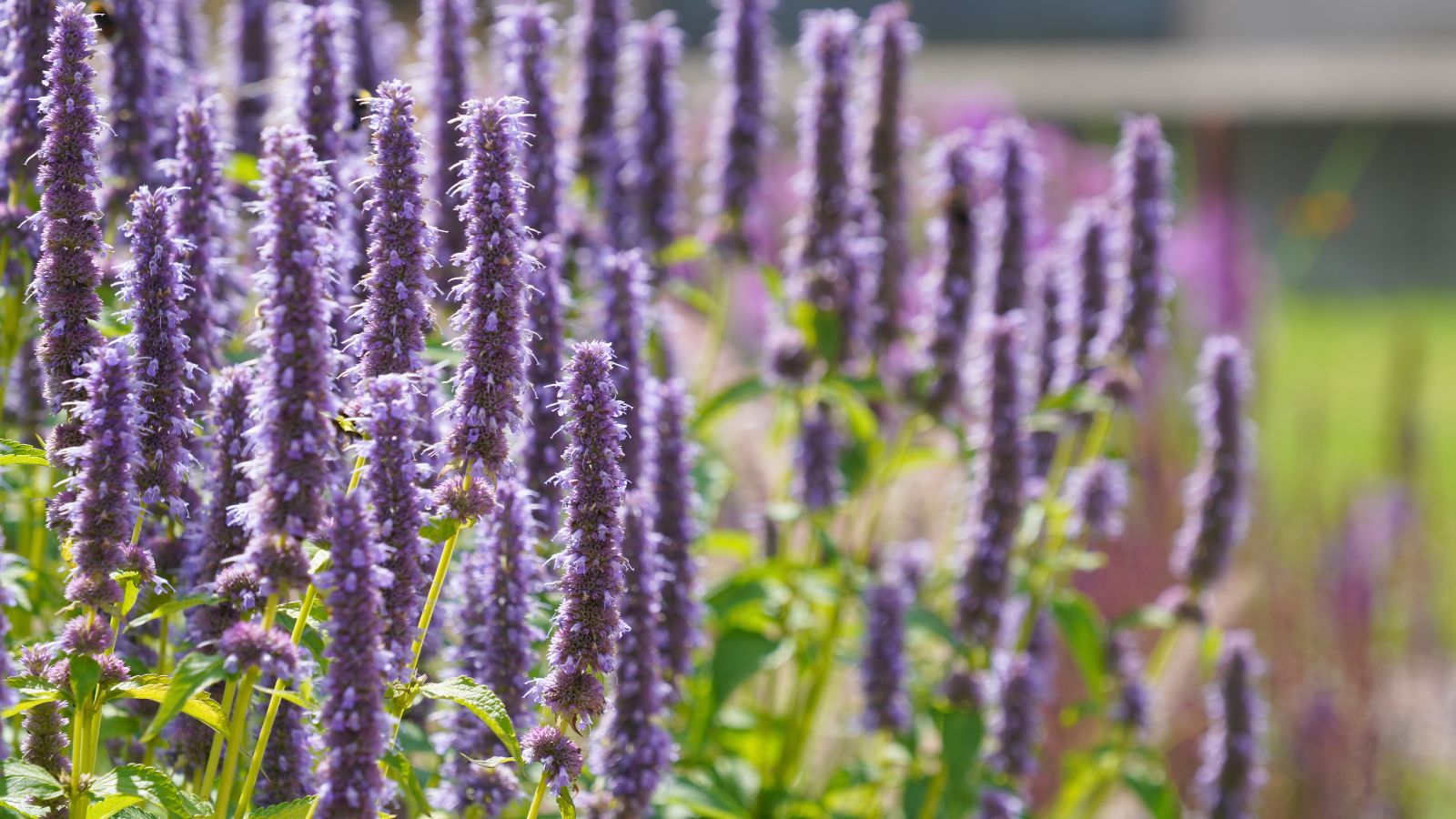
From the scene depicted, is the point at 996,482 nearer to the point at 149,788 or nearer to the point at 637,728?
the point at 637,728

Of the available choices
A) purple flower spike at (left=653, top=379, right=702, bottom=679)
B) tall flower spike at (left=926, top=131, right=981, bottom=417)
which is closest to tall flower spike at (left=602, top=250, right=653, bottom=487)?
purple flower spike at (left=653, top=379, right=702, bottom=679)

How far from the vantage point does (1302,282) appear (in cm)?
2036

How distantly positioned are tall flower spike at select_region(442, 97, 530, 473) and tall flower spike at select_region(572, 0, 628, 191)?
2.50m

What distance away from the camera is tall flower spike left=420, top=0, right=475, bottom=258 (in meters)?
3.81

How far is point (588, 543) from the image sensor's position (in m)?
2.21

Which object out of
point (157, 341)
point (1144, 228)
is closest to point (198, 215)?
point (157, 341)

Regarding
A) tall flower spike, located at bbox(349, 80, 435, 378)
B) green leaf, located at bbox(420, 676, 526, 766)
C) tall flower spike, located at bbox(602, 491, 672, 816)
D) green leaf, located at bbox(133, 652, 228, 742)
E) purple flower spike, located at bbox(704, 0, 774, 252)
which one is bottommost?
tall flower spike, located at bbox(602, 491, 672, 816)

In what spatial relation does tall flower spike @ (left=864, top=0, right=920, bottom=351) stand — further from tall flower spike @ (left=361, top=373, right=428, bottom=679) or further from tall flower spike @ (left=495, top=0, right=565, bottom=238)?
tall flower spike @ (left=361, top=373, right=428, bottom=679)

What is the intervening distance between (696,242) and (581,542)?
274 cm

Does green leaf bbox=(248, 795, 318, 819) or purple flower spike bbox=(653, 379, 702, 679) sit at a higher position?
purple flower spike bbox=(653, 379, 702, 679)

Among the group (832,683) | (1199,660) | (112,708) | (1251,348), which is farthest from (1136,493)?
(112,708)

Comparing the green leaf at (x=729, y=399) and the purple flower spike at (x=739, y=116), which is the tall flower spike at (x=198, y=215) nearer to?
the green leaf at (x=729, y=399)

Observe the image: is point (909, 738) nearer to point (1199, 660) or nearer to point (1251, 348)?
point (1199, 660)

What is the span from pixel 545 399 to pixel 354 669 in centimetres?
139
